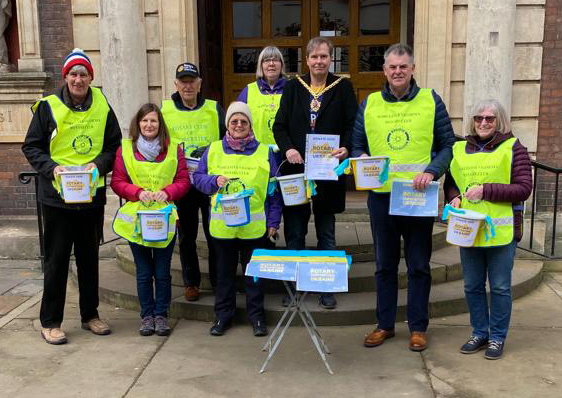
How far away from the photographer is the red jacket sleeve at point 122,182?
423 centimetres

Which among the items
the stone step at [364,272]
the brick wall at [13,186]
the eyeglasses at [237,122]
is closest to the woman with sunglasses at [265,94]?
the eyeglasses at [237,122]

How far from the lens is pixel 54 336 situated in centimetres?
436

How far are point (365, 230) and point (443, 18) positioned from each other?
2.56 metres

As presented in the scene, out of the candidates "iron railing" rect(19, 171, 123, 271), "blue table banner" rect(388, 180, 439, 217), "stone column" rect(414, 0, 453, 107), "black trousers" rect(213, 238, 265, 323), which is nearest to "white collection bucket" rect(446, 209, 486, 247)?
"blue table banner" rect(388, 180, 439, 217)

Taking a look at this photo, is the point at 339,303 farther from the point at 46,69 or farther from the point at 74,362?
the point at 46,69

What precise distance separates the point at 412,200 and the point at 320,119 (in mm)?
906


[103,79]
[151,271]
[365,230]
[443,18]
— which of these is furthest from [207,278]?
[443,18]

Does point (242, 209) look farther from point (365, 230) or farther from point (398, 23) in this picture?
point (398, 23)

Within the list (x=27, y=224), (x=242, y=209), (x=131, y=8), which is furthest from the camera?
(x=27, y=224)

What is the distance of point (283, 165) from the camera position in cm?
444

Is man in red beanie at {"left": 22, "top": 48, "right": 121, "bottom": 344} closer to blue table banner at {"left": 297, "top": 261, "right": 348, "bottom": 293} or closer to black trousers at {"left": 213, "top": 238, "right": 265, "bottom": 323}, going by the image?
black trousers at {"left": 213, "top": 238, "right": 265, "bottom": 323}

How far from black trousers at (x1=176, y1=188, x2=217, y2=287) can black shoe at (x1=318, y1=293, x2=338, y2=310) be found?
90cm

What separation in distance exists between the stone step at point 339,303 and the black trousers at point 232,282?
222 millimetres

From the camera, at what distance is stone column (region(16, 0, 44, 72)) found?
7.09 m
